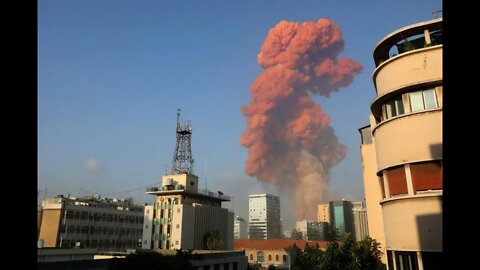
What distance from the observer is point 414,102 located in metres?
17.8

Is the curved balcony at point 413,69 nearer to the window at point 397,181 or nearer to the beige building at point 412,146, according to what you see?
the beige building at point 412,146

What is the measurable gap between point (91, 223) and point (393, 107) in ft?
331

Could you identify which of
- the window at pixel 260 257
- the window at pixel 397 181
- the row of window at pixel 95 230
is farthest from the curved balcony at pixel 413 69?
the window at pixel 260 257

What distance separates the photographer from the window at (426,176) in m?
16.1

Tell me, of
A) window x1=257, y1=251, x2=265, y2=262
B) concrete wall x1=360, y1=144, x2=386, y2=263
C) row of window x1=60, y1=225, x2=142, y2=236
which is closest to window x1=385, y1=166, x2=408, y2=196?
concrete wall x1=360, y1=144, x2=386, y2=263

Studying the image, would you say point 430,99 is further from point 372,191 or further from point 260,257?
→ point 260,257

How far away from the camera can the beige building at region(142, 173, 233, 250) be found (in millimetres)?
86750

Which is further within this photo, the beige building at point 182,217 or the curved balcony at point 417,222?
the beige building at point 182,217

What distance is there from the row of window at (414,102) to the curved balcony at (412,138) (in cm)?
44

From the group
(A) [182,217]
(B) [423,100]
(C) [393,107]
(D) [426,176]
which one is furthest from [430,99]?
(A) [182,217]

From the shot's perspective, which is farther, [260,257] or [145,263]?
[260,257]
